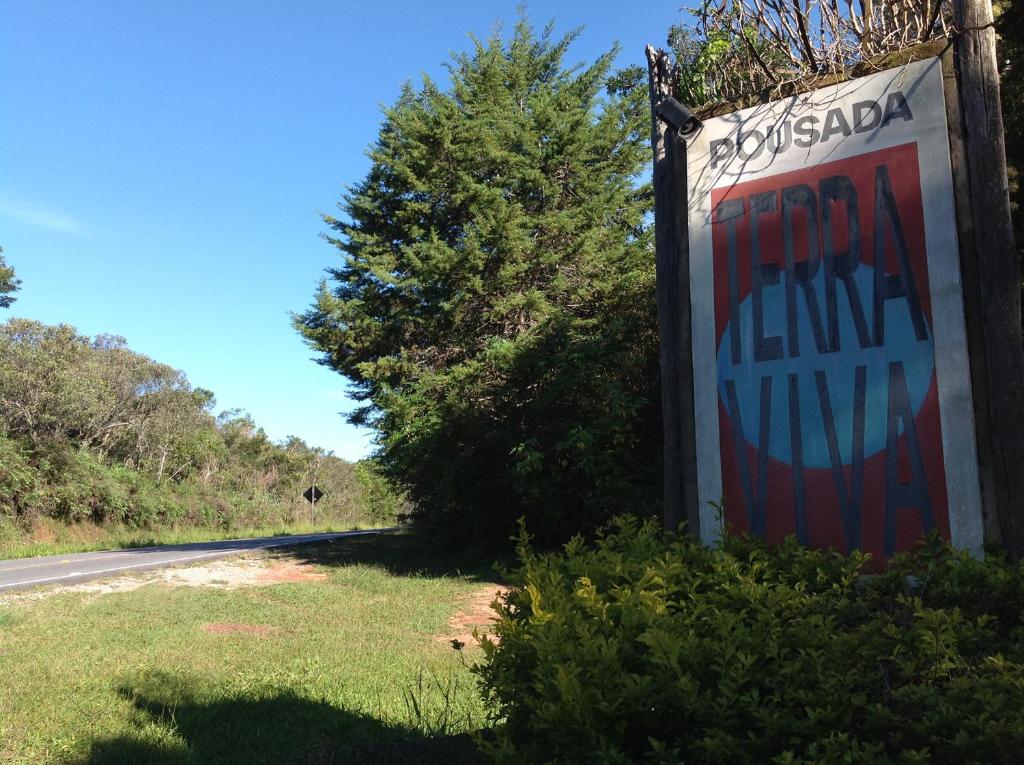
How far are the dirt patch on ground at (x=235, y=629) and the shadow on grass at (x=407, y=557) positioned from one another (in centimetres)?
496

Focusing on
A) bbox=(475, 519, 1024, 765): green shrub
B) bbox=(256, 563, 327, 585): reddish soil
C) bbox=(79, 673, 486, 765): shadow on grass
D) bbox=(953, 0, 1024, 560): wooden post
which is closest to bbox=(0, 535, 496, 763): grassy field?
bbox=(79, 673, 486, 765): shadow on grass

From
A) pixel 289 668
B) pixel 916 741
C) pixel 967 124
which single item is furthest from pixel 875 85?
pixel 289 668

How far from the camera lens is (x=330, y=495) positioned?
4941 centimetres

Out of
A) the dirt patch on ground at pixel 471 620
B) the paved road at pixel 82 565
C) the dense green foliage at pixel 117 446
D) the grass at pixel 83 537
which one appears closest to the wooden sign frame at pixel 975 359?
the dirt patch on ground at pixel 471 620

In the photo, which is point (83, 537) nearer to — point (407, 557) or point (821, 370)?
point (407, 557)

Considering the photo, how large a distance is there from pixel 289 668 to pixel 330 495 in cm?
4441

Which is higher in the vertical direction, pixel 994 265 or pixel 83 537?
pixel 994 265

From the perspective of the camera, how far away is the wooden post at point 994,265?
3.22m

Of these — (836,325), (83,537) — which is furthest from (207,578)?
(83,537)

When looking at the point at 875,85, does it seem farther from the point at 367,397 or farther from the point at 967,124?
the point at 367,397

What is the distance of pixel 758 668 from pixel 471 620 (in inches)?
300

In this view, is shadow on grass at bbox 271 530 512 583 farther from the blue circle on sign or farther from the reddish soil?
the blue circle on sign

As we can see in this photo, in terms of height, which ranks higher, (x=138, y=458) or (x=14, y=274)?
(x=14, y=274)

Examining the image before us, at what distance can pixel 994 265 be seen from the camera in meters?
3.31
